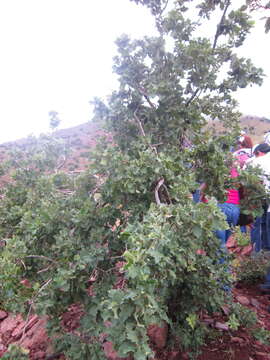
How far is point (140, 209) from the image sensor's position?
1.99 metres

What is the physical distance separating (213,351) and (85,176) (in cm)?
196

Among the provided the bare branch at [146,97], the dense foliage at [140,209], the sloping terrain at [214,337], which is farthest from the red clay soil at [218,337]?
the bare branch at [146,97]

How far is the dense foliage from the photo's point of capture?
1433mm

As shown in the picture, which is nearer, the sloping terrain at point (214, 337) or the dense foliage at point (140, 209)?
the dense foliage at point (140, 209)

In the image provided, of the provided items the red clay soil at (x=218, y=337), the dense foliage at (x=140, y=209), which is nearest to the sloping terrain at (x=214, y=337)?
the red clay soil at (x=218, y=337)

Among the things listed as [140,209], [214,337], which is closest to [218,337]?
[214,337]

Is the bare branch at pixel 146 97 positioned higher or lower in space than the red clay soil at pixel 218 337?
higher

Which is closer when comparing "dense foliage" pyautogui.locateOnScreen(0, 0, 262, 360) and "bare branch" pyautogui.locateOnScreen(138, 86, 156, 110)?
"dense foliage" pyautogui.locateOnScreen(0, 0, 262, 360)

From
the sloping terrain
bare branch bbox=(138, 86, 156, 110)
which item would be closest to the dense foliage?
bare branch bbox=(138, 86, 156, 110)

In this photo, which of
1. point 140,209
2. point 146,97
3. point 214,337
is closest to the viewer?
point 140,209

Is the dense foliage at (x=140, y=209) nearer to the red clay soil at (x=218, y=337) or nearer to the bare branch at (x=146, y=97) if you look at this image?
the bare branch at (x=146, y=97)

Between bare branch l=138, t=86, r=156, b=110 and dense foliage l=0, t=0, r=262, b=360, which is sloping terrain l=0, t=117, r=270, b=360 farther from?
bare branch l=138, t=86, r=156, b=110

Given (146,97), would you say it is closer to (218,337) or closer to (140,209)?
(140,209)

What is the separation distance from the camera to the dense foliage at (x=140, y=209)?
4.70 feet
